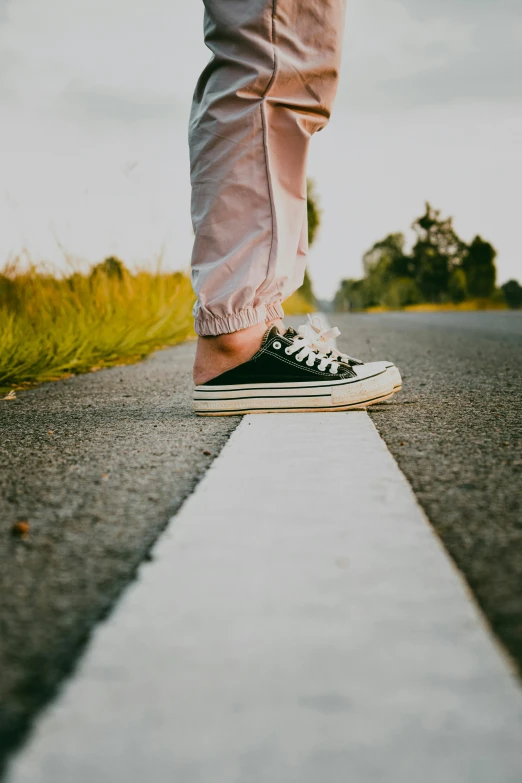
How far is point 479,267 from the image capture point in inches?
3211

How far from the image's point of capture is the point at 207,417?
2.19m

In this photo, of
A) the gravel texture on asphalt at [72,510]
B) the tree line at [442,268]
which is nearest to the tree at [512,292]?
the tree line at [442,268]

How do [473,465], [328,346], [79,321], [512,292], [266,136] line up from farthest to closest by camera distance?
[512,292] < [79,321] < [328,346] < [266,136] < [473,465]

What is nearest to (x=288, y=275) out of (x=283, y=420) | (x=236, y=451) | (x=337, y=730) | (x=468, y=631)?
(x=283, y=420)

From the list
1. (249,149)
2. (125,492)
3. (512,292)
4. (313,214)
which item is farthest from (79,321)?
(512,292)

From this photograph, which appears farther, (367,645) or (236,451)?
(236,451)

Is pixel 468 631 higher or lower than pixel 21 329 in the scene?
lower

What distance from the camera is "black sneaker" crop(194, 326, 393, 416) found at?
2182 millimetres

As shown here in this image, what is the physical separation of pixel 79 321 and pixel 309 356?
2.54 meters

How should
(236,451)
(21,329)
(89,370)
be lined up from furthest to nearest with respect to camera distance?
(89,370) → (21,329) → (236,451)

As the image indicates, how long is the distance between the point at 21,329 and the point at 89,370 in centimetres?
44

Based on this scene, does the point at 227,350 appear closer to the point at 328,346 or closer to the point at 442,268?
the point at 328,346

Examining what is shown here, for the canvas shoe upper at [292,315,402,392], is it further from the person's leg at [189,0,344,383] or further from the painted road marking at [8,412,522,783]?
the painted road marking at [8,412,522,783]

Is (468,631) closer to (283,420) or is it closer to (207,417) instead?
(283,420)
